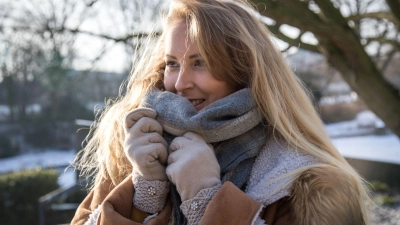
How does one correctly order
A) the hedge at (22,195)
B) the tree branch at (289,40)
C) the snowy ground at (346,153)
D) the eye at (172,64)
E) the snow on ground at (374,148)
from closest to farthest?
the eye at (172,64) < the tree branch at (289,40) < the hedge at (22,195) < the snow on ground at (374,148) < the snowy ground at (346,153)

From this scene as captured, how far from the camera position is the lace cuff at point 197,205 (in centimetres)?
151

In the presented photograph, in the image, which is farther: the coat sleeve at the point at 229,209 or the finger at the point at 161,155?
the finger at the point at 161,155

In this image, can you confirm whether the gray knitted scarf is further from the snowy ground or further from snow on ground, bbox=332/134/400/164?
the snowy ground

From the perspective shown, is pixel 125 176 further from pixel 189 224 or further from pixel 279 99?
pixel 279 99

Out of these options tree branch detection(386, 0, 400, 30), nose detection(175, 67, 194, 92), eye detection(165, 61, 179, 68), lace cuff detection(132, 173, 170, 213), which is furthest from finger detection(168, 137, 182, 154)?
tree branch detection(386, 0, 400, 30)

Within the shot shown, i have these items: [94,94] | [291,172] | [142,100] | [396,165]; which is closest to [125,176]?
[142,100]

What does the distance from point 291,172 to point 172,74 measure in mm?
605

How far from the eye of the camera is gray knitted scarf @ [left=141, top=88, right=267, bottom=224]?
65.1 inches

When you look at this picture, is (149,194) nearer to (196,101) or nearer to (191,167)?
(191,167)

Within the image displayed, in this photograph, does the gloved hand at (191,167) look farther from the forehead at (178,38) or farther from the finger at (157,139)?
the forehead at (178,38)

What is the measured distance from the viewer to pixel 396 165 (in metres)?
9.98

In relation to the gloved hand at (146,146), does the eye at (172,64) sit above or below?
above

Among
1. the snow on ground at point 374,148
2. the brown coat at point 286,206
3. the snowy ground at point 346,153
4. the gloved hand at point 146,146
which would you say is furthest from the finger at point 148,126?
the snowy ground at point 346,153

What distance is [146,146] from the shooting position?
1.61 metres
